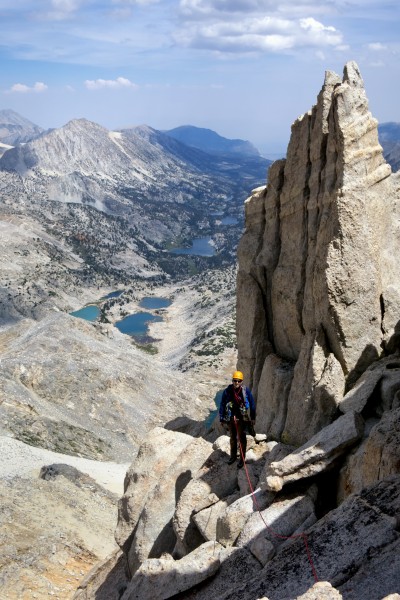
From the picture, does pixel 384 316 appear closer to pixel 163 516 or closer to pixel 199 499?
pixel 199 499

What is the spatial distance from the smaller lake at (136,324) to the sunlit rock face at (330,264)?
128 meters

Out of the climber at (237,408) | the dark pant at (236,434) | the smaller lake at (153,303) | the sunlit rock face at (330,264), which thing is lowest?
the smaller lake at (153,303)

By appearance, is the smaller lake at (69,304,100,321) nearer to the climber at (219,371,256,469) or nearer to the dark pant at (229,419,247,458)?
the dark pant at (229,419,247,458)

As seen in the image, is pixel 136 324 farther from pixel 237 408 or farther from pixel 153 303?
pixel 237 408

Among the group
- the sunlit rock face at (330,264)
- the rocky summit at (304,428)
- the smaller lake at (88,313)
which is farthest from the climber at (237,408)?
the smaller lake at (88,313)

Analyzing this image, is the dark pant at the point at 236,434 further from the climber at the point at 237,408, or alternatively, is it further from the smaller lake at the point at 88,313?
the smaller lake at the point at 88,313

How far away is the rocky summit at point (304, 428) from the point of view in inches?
571

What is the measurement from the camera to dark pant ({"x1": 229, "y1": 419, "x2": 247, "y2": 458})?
21.5 meters

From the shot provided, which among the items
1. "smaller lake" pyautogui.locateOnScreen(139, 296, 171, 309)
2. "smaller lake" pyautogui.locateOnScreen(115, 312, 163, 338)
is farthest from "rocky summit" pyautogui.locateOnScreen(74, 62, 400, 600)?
"smaller lake" pyautogui.locateOnScreen(139, 296, 171, 309)

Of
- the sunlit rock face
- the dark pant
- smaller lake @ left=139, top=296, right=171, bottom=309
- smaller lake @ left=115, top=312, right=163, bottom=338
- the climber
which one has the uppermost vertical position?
the sunlit rock face

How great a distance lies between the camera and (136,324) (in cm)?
16925

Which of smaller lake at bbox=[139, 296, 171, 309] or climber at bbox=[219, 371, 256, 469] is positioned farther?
smaller lake at bbox=[139, 296, 171, 309]

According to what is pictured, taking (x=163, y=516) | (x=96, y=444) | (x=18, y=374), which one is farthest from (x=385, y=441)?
(x=18, y=374)

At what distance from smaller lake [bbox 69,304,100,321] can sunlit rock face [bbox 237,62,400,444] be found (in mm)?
146979
